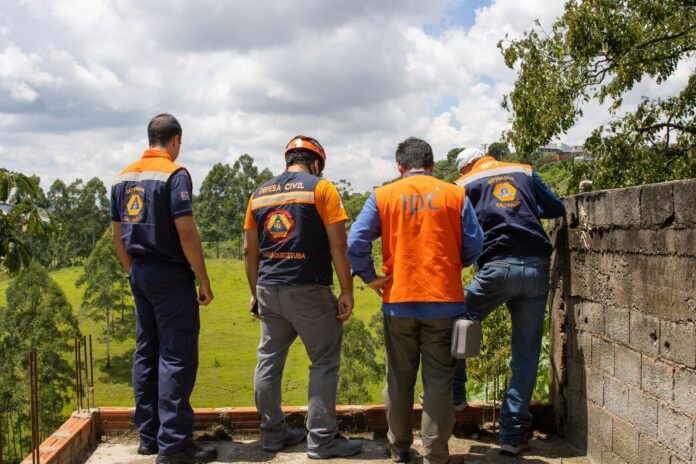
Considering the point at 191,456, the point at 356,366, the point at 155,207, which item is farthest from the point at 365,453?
the point at 356,366

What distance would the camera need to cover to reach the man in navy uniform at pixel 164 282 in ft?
11.7

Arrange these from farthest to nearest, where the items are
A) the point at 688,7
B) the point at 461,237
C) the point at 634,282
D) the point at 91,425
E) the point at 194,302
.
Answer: the point at 688,7 → the point at 91,425 → the point at 194,302 → the point at 461,237 → the point at 634,282

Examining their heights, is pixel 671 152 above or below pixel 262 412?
above

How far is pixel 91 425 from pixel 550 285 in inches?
128

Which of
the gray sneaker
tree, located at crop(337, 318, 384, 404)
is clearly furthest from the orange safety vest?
tree, located at crop(337, 318, 384, 404)

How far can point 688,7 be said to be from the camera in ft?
29.7

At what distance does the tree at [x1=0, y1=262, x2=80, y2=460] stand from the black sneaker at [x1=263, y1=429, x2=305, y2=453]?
910 inches

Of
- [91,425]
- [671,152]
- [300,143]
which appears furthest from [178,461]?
[671,152]

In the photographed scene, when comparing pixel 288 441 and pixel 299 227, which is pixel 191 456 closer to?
pixel 288 441

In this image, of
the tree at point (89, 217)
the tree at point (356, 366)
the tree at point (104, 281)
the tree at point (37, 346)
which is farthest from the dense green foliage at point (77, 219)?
the tree at point (356, 366)

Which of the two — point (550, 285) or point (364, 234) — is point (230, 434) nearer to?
point (364, 234)

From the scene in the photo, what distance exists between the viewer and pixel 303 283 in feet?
11.9

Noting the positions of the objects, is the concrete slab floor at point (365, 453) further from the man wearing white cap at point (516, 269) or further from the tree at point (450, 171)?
the tree at point (450, 171)

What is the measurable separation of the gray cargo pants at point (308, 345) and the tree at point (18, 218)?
1296 mm
